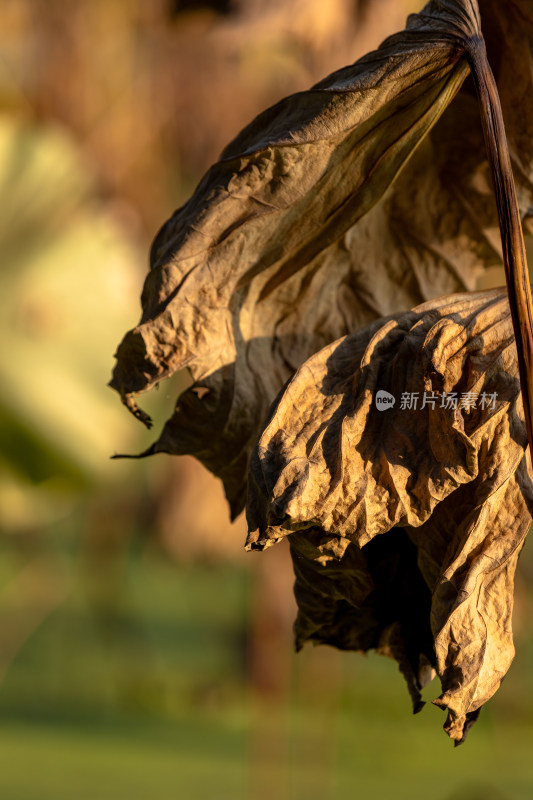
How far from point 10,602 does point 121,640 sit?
18.0 inches

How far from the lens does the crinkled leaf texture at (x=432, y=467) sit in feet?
0.69

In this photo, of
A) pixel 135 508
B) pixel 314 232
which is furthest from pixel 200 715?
pixel 314 232

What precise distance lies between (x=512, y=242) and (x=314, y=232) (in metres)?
0.07

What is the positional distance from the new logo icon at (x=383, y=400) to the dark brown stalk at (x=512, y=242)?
35 millimetres

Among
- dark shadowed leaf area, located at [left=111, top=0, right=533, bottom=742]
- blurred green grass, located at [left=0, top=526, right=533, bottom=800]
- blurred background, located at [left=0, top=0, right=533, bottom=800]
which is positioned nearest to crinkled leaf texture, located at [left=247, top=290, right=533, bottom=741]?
dark shadowed leaf area, located at [left=111, top=0, right=533, bottom=742]

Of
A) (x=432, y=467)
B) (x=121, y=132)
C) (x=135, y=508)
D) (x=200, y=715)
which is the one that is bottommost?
(x=200, y=715)

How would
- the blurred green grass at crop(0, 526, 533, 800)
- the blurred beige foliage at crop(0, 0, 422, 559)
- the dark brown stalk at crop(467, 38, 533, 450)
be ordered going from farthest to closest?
the blurred green grass at crop(0, 526, 533, 800)
the blurred beige foliage at crop(0, 0, 422, 559)
the dark brown stalk at crop(467, 38, 533, 450)

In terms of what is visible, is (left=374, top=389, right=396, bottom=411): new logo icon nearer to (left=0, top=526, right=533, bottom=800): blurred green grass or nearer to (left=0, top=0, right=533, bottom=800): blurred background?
(left=0, top=0, right=533, bottom=800): blurred background

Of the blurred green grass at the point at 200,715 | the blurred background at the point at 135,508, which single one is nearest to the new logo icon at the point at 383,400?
the blurred background at the point at 135,508

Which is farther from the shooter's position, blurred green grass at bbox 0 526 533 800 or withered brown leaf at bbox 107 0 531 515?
blurred green grass at bbox 0 526 533 800

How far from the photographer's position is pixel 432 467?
0.70 ft

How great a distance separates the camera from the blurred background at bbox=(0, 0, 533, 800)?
3.07 ft

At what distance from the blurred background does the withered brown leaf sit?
1.86ft

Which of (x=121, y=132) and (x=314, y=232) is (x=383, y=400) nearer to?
(x=314, y=232)
